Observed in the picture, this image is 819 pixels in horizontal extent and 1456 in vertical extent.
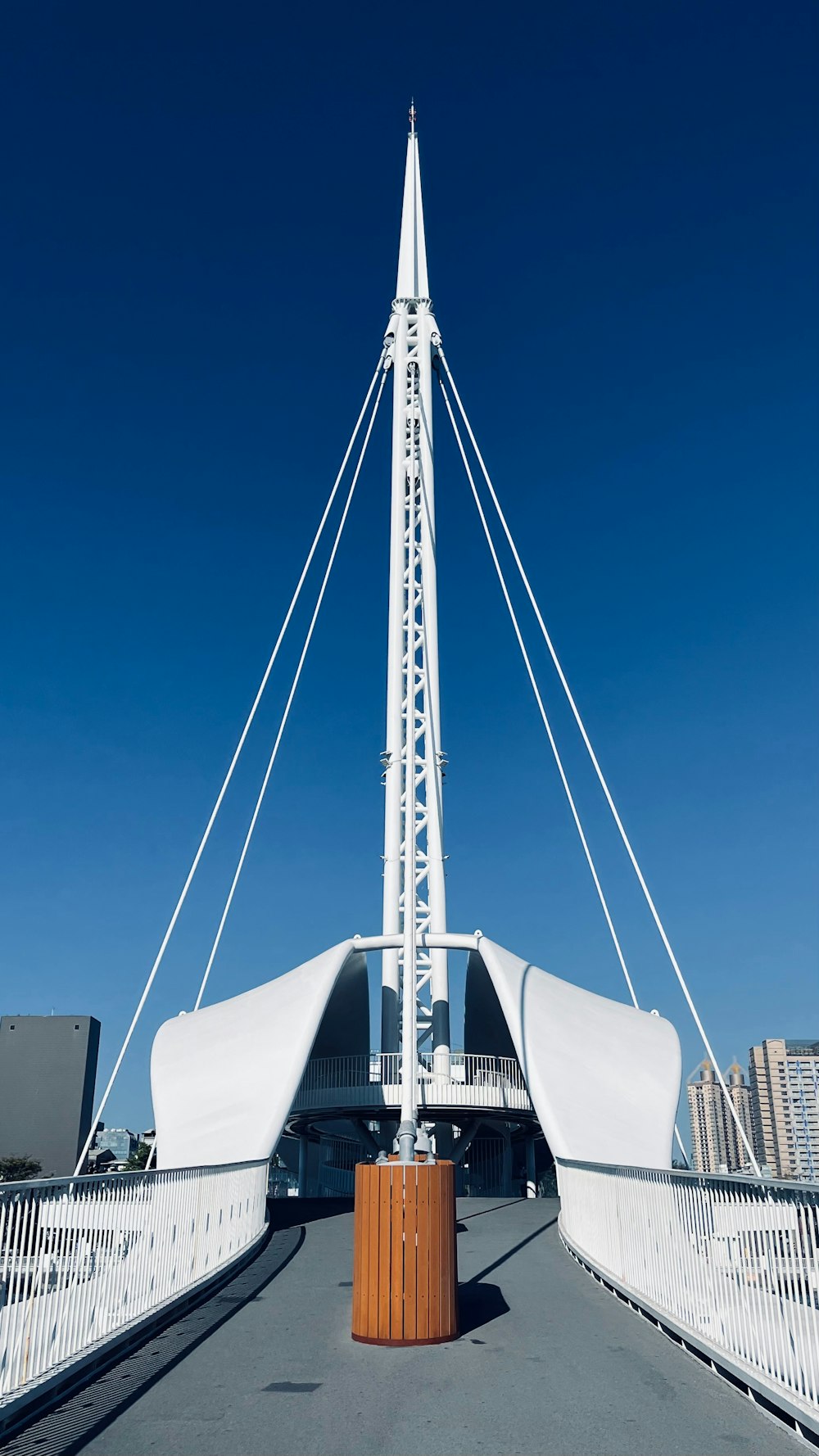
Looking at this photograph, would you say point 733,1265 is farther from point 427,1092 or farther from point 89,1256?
point 427,1092

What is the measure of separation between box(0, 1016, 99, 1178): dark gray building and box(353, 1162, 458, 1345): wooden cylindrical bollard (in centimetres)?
9311

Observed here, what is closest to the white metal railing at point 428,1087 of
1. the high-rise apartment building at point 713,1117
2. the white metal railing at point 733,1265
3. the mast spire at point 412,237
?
the white metal railing at point 733,1265

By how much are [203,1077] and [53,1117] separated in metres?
86.9

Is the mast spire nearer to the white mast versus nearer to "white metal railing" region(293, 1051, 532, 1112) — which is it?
the white mast

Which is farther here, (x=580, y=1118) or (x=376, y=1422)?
(x=580, y=1118)

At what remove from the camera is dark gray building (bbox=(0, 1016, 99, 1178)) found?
93812 mm

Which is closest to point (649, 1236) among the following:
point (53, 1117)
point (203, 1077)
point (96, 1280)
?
point (96, 1280)

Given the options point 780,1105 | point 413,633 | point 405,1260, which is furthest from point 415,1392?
point 780,1105

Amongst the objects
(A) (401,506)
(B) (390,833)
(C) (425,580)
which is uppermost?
(A) (401,506)

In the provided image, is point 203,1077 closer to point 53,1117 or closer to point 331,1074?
Answer: point 331,1074

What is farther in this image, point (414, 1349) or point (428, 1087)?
point (428, 1087)

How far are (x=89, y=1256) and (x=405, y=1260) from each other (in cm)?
205

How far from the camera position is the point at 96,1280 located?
20.7 ft

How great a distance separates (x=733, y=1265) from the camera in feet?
19.4
